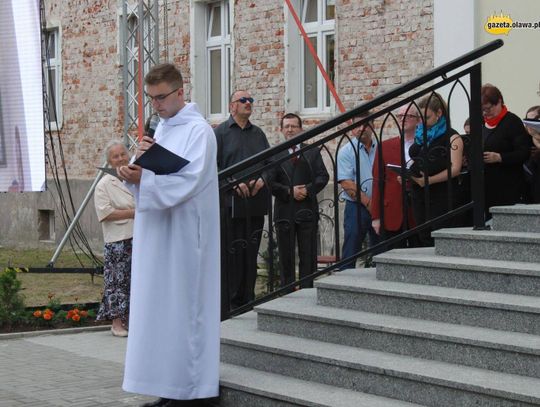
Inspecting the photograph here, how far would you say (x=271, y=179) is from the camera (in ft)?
32.1

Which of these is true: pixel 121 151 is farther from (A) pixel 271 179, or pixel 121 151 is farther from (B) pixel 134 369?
(B) pixel 134 369

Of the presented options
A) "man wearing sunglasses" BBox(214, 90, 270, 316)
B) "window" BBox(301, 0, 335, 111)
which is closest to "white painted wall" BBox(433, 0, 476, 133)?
"window" BBox(301, 0, 335, 111)

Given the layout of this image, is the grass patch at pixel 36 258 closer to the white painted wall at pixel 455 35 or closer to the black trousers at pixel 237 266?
the white painted wall at pixel 455 35

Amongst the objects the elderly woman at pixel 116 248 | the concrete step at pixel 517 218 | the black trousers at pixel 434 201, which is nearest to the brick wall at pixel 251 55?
the elderly woman at pixel 116 248

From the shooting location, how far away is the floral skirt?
1063cm

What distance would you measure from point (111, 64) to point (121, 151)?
420 inches

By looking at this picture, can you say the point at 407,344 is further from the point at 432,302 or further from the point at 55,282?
the point at 55,282

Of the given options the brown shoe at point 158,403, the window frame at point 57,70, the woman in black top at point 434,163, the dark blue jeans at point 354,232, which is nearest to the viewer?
the brown shoe at point 158,403

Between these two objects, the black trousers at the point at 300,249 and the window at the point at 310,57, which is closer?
the black trousers at the point at 300,249

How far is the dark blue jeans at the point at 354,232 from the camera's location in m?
9.11

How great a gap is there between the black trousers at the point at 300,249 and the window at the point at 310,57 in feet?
21.4

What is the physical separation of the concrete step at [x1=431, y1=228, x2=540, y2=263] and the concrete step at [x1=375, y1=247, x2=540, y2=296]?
6 cm

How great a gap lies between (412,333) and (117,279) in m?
4.50

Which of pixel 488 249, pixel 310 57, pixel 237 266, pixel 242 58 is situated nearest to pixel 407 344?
pixel 488 249
